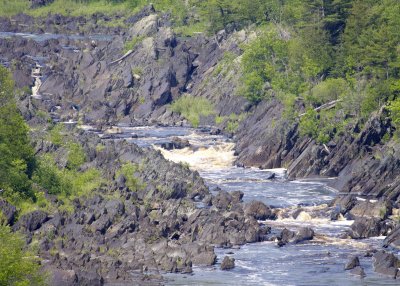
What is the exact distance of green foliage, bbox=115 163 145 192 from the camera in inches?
3850

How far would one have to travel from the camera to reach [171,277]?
76.7 meters

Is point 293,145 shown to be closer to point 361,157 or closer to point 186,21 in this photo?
point 361,157

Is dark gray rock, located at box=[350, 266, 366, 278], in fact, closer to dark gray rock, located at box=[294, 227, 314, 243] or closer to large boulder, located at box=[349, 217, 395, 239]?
dark gray rock, located at box=[294, 227, 314, 243]

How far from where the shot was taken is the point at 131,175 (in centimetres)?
10075

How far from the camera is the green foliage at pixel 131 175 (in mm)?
97794

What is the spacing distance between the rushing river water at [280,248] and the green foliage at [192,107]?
18896mm

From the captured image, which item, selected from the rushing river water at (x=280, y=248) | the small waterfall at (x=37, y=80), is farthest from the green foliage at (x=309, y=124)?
the small waterfall at (x=37, y=80)

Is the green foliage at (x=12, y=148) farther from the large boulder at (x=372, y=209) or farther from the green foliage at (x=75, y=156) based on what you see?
the large boulder at (x=372, y=209)

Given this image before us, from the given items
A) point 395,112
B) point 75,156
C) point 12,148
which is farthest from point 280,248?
point 395,112

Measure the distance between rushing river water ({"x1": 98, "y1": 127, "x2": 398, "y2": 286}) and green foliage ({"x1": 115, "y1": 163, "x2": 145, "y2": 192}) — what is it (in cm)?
665

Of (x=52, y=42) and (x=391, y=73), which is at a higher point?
(x=391, y=73)

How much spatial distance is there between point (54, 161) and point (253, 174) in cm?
1707

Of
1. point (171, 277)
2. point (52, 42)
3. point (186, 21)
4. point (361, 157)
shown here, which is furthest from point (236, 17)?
point (171, 277)

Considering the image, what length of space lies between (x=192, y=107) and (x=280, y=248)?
60211 mm
